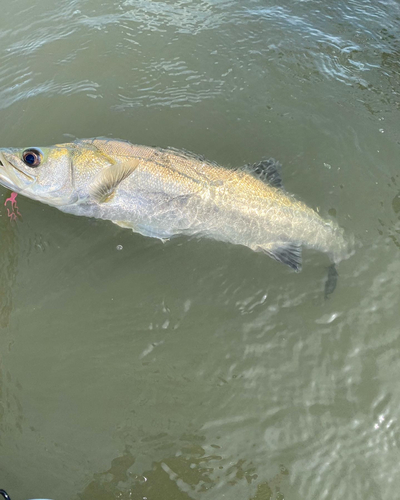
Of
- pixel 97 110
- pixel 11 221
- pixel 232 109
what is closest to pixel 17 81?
pixel 97 110

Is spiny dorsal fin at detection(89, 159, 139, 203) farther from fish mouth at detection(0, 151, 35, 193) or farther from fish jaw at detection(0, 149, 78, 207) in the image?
fish mouth at detection(0, 151, 35, 193)

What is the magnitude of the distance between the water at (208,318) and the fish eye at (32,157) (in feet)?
2.44

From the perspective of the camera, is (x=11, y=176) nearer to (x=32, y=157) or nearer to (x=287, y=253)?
(x=32, y=157)

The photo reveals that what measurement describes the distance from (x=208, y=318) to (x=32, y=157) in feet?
7.67

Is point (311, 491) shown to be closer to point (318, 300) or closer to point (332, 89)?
point (318, 300)

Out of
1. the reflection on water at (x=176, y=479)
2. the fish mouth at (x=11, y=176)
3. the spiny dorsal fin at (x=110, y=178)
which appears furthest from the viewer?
the spiny dorsal fin at (x=110, y=178)

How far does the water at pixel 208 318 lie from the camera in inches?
112

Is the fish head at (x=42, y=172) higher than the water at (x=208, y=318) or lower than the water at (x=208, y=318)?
higher

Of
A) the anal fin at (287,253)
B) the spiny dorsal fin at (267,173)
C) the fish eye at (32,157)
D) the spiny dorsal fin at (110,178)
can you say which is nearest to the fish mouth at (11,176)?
the fish eye at (32,157)

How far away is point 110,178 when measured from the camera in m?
3.47

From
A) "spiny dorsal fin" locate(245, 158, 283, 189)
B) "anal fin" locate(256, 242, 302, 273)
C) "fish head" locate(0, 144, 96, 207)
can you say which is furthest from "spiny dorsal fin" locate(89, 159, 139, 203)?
"anal fin" locate(256, 242, 302, 273)

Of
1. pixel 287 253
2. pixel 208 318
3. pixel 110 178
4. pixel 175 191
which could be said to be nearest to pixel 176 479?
pixel 208 318

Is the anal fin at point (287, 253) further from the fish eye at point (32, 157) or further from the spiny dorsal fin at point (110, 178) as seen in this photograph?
the fish eye at point (32, 157)

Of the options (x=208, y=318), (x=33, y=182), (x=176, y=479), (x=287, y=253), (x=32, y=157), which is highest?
(x=32, y=157)
